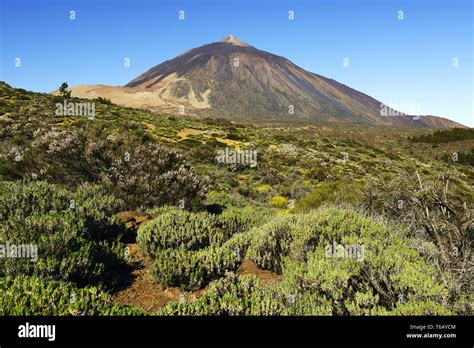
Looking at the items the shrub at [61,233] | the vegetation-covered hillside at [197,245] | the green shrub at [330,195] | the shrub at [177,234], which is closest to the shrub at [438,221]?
the vegetation-covered hillside at [197,245]

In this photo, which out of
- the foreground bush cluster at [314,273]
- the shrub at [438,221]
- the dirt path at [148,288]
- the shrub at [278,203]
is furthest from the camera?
the shrub at [278,203]

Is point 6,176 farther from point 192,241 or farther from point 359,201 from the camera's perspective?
point 359,201

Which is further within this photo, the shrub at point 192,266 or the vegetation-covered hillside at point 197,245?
the shrub at point 192,266

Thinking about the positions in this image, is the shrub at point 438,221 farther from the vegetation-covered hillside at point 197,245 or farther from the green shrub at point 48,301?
the green shrub at point 48,301

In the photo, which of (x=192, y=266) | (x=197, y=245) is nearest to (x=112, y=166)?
(x=197, y=245)

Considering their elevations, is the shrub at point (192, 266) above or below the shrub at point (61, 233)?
below

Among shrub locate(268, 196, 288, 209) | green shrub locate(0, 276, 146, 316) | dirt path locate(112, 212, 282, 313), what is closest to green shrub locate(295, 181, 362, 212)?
shrub locate(268, 196, 288, 209)

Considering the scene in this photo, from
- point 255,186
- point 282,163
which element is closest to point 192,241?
point 255,186

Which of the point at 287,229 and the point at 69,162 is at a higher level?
the point at 69,162

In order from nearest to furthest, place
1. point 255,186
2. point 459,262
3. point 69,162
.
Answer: point 459,262, point 69,162, point 255,186

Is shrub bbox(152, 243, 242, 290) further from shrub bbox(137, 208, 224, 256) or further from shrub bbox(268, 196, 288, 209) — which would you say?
shrub bbox(268, 196, 288, 209)

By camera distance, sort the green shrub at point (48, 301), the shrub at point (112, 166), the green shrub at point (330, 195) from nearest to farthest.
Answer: the green shrub at point (48, 301) → the shrub at point (112, 166) → the green shrub at point (330, 195)
